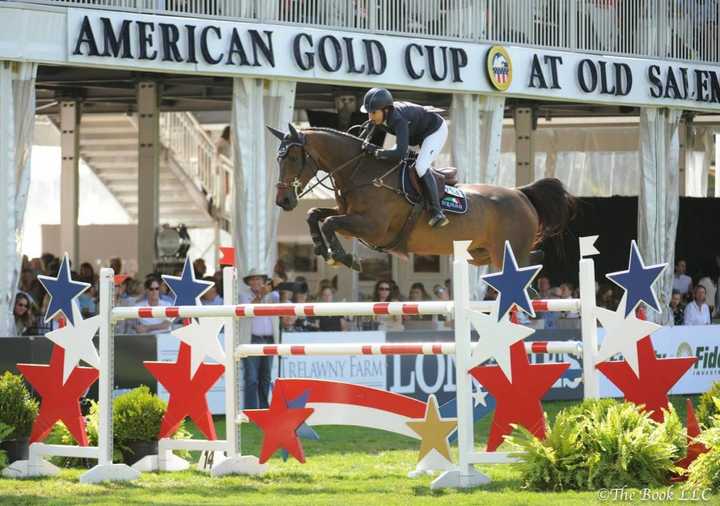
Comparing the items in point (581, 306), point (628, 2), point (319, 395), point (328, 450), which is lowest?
point (328, 450)

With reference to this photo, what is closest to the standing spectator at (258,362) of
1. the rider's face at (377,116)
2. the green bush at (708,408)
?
the rider's face at (377,116)

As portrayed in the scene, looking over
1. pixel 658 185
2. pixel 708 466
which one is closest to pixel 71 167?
pixel 658 185

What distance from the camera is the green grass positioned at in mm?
8219

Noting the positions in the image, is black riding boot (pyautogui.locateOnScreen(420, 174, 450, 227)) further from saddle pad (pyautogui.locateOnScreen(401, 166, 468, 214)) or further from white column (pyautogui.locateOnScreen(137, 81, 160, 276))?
white column (pyautogui.locateOnScreen(137, 81, 160, 276))

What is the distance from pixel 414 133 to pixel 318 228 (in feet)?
4.01

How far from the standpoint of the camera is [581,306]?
349 inches

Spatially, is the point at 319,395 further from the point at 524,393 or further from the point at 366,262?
the point at 366,262

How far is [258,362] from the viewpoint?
1420 cm

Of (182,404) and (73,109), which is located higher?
(73,109)

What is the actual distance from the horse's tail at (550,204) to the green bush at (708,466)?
4.82 meters

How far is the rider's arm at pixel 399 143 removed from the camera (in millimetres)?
10500

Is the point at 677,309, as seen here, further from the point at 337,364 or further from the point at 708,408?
the point at 708,408

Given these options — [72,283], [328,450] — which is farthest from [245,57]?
[72,283]

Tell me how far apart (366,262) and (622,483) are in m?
16.0
